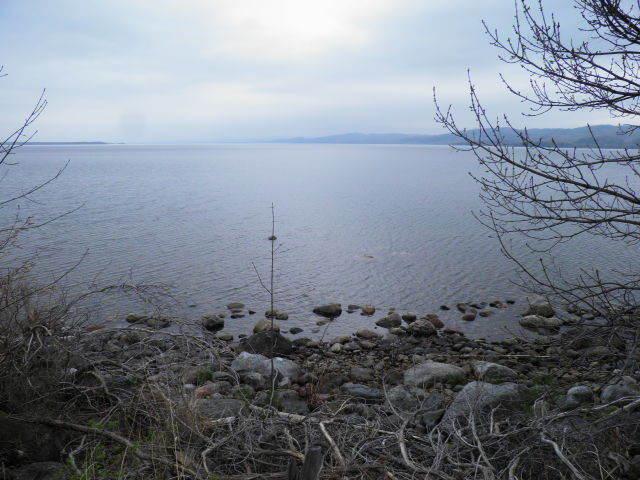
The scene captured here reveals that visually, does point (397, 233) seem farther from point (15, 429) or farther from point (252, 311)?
point (15, 429)

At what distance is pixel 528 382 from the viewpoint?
355 inches

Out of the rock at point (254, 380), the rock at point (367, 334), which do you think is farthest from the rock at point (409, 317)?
the rock at point (254, 380)

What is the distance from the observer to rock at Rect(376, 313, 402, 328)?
14.1m

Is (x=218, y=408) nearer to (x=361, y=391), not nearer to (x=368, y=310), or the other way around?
(x=361, y=391)

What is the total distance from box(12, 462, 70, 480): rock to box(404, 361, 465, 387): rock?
656 centimetres

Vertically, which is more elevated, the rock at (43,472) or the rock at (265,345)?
the rock at (43,472)

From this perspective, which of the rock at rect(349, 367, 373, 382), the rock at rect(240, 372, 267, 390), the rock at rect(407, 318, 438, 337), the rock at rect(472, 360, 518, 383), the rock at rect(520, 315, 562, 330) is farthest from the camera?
the rock at rect(520, 315, 562, 330)

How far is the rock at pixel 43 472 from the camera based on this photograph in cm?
429

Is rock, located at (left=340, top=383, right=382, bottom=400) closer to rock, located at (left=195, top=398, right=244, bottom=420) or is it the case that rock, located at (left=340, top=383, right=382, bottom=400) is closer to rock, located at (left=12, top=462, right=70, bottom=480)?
rock, located at (left=195, top=398, right=244, bottom=420)

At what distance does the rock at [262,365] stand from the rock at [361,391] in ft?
4.12

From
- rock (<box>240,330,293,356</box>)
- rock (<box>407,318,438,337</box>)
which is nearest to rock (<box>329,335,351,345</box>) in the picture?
rock (<box>240,330,293,356</box>)

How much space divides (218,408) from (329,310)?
9.05 metres

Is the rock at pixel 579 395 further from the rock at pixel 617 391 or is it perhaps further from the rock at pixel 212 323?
the rock at pixel 212 323

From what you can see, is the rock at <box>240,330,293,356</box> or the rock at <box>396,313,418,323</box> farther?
the rock at <box>396,313,418,323</box>
